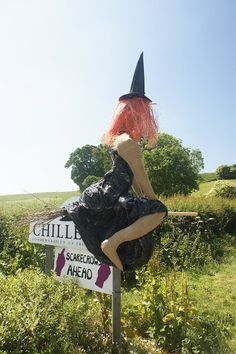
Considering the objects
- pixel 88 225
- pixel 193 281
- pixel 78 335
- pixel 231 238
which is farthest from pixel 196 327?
pixel 231 238

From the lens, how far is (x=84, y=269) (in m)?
4.81

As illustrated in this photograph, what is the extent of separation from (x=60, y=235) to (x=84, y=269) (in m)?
0.55

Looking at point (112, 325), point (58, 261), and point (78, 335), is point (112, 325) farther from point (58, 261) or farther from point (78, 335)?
point (58, 261)

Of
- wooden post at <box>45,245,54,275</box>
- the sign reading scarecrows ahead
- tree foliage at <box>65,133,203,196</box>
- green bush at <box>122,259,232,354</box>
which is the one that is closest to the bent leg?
the sign reading scarecrows ahead

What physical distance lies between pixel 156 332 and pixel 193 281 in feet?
12.4

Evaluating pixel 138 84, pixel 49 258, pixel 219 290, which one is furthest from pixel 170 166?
pixel 138 84

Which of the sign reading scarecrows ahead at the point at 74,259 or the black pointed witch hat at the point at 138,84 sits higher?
the black pointed witch hat at the point at 138,84

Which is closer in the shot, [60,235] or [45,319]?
[45,319]

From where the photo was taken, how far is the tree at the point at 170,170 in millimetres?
40500

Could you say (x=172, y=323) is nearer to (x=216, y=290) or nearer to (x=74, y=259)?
(x=74, y=259)

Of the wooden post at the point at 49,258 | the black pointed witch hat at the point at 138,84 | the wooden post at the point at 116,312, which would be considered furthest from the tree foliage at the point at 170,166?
the black pointed witch hat at the point at 138,84

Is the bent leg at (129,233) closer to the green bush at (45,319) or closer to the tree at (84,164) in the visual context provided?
the green bush at (45,319)

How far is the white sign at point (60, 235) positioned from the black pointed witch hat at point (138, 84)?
207 centimetres

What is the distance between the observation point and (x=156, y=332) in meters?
4.59
